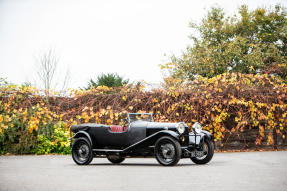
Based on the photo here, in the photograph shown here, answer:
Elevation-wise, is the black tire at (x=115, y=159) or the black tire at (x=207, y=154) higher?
the black tire at (x=207, y=154)

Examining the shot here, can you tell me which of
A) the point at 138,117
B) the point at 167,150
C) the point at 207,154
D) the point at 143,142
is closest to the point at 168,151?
the point at 167,150

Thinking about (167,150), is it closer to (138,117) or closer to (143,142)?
(143,142)

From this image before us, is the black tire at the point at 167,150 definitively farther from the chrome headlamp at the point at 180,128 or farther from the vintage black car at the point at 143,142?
the chrome headlamp at the point at 180,128

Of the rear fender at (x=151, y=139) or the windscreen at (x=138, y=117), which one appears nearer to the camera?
the rear fender at (x=151, y=139)

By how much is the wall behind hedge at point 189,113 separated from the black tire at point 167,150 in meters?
3.86

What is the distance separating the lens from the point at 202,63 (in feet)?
65.4

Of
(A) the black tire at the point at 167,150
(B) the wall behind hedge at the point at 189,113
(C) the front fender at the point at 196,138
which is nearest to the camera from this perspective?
(A) the black tire at the point at 167,150

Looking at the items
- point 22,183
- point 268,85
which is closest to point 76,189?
point 22,183

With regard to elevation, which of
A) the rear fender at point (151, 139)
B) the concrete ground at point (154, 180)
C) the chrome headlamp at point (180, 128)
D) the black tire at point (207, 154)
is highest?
the chrome headlamp at point (180, 128)

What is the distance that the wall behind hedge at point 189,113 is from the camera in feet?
36.9

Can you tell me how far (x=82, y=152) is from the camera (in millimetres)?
8250

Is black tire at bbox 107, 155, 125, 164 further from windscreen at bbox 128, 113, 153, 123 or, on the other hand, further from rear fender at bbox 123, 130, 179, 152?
windscreen at bbox 128, 113, 153, 123

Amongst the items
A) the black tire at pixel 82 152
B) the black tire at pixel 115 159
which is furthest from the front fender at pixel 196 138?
the black tire at pixel 82 152

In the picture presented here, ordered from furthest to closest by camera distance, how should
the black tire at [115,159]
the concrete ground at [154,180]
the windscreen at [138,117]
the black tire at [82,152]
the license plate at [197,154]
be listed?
the black tire at [115,159] → the windscreen at [138,117] → the black tire at [82,152] → the license plate at [197,154] → the concrete ground at [154,180]
